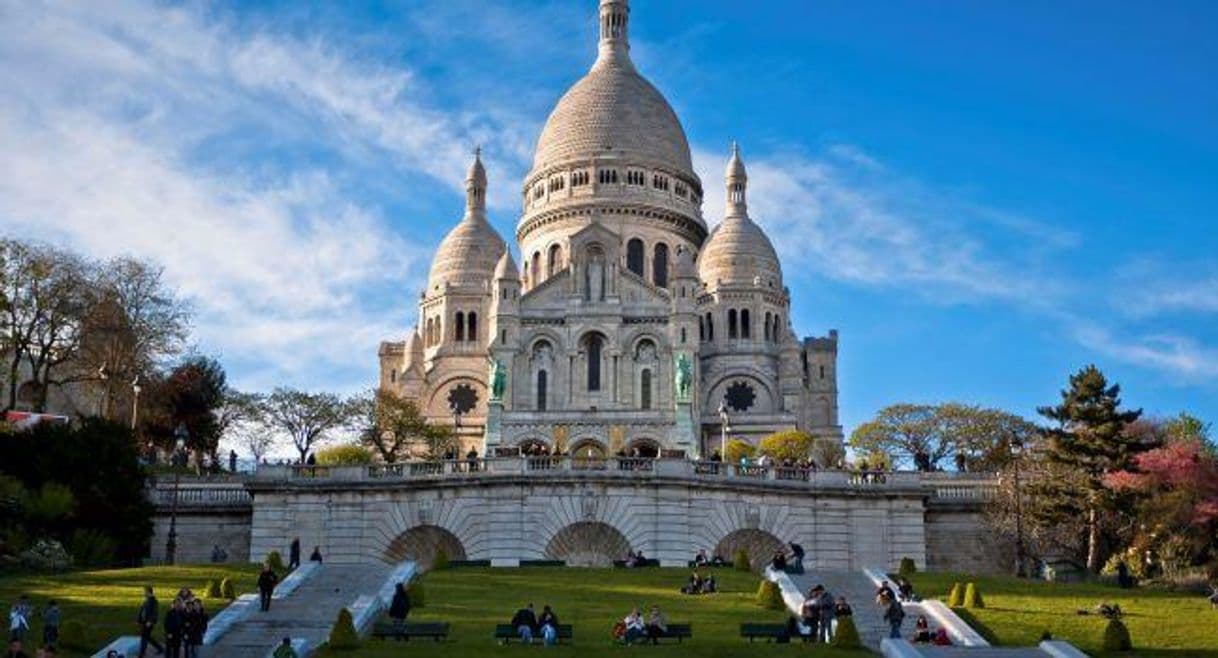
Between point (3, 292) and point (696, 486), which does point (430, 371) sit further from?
point (696, 486)

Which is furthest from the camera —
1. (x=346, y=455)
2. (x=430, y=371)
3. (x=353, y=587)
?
(x=430, y=371)

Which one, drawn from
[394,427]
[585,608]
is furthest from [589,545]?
[394,427]

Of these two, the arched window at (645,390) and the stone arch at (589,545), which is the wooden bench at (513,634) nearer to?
the stone arch at (589,545)

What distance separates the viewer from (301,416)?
301ft

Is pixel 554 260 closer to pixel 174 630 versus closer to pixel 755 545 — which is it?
pixel 755 545

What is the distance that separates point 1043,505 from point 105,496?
95.1ft

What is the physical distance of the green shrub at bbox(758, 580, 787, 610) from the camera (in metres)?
39.4

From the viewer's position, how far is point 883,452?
93938 mm

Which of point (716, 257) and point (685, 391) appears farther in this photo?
point (716, 257)

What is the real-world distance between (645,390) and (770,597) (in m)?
62.6

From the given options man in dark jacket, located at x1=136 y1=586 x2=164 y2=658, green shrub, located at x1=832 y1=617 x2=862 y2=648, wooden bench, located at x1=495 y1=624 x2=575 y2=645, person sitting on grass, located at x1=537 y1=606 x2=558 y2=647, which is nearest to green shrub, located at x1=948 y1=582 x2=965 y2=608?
green shrub, located at x1=832 y1=617 x2=862 y2=648

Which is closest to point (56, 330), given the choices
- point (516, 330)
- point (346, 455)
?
point (346, 455)

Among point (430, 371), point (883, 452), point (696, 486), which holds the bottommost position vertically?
point (696, 486)

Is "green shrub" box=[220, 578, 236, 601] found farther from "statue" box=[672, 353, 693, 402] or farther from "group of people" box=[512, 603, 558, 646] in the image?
"statue" box=[672, 353, 693, 402]
